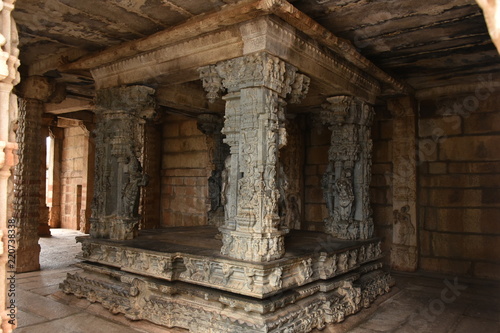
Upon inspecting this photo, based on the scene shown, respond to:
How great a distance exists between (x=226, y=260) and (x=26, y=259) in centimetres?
490

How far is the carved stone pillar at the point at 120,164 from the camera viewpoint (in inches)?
228

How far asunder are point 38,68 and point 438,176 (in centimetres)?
754

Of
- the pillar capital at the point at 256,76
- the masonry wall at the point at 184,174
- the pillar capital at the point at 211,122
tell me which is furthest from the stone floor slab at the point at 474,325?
the masonry wall at the point at 184,174

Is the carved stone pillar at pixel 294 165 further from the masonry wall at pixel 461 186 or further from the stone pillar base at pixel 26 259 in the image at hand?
the stone pillar base at pixel 26 259

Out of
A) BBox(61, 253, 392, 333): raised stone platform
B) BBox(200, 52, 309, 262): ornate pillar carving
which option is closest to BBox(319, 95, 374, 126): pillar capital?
BBox(200, 52, 309, 262): ornate pillar carving

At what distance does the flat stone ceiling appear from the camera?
4.28 m

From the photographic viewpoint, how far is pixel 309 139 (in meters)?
8.70

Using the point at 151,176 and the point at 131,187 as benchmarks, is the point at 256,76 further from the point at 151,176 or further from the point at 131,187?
the point at 151,176

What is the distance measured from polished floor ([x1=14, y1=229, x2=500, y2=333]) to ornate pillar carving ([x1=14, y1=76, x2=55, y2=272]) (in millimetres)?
451

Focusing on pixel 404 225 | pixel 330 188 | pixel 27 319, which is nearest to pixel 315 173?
pixel 404 225

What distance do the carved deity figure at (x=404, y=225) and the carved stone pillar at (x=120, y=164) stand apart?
15.7ft

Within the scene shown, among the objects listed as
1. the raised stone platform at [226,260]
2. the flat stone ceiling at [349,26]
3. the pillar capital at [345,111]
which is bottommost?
the raised stone platform at [226,260]

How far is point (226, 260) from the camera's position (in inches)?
164

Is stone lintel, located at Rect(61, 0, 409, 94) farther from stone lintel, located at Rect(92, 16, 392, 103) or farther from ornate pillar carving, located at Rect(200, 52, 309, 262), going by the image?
ornate pillar carving, located at Rect(200, 52, 309, 262)
